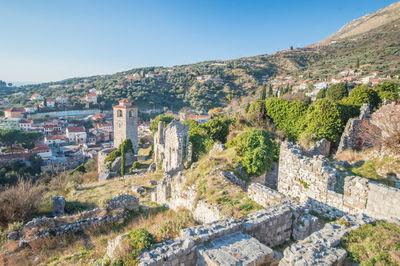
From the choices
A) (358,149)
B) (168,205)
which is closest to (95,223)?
(168,205)

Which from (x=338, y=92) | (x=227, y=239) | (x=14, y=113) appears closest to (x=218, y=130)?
(x=227, y=239)

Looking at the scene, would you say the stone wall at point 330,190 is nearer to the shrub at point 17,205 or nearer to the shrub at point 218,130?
the shrub at point 17,205

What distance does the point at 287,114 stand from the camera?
54.9ft

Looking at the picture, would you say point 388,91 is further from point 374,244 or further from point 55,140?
point 55,140

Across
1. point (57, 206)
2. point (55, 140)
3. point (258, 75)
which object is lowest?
point (55, 140)

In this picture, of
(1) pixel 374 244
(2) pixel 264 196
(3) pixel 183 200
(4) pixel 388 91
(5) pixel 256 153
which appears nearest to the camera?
(1) pixel 374 244

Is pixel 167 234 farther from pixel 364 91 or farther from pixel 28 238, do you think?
pixel 364 91

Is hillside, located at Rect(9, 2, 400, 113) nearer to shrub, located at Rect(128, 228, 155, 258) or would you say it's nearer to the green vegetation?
the green vegetation

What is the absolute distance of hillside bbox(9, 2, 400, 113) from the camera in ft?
176

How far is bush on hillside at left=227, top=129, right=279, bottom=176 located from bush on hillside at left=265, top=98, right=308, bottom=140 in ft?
20.0

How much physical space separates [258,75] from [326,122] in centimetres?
6979

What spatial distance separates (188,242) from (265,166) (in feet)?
20.6

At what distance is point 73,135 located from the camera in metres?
55.7

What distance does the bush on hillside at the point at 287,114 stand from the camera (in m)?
16.0
